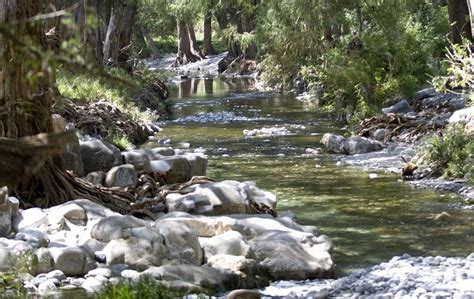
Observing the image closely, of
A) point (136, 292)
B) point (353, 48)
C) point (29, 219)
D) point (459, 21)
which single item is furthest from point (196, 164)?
point (459, 21)

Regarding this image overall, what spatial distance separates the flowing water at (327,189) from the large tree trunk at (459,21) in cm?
439

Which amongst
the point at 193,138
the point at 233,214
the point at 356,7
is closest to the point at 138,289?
the point at 233,214

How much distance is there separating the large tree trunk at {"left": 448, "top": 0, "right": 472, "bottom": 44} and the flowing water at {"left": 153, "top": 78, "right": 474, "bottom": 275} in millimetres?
4392

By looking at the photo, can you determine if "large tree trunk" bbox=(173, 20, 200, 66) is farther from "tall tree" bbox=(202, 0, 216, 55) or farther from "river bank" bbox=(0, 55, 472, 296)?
"river bank" bbox=(0, 55, 472, 296)

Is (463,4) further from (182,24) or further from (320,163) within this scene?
(182,24)

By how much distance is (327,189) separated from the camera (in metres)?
15.8

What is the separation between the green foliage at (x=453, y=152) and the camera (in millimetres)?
15242

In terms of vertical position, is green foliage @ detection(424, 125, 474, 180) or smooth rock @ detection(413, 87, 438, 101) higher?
smooth rock @ detection(413, 87, 438, 101)

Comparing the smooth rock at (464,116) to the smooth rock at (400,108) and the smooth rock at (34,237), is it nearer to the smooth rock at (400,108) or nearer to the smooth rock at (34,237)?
the smooth rock at (400,108)

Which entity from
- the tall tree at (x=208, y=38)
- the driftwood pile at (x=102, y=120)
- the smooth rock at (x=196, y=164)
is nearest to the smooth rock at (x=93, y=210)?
the smooth rock at (x=196, y=164)

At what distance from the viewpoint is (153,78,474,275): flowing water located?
11469 millimetres

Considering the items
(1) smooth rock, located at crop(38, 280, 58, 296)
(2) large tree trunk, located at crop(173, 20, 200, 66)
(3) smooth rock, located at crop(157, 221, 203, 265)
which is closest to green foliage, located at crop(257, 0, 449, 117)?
(3) smooth rock, located at crop(157, 221, 203, 265)

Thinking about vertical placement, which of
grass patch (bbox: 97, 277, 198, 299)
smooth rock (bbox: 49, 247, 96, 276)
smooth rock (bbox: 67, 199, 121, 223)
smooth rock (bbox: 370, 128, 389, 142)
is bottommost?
smooth rock (bbox: 370, 128, 389, 142)

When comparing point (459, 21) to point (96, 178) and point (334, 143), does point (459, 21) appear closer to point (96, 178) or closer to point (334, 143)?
point (334, 143)
